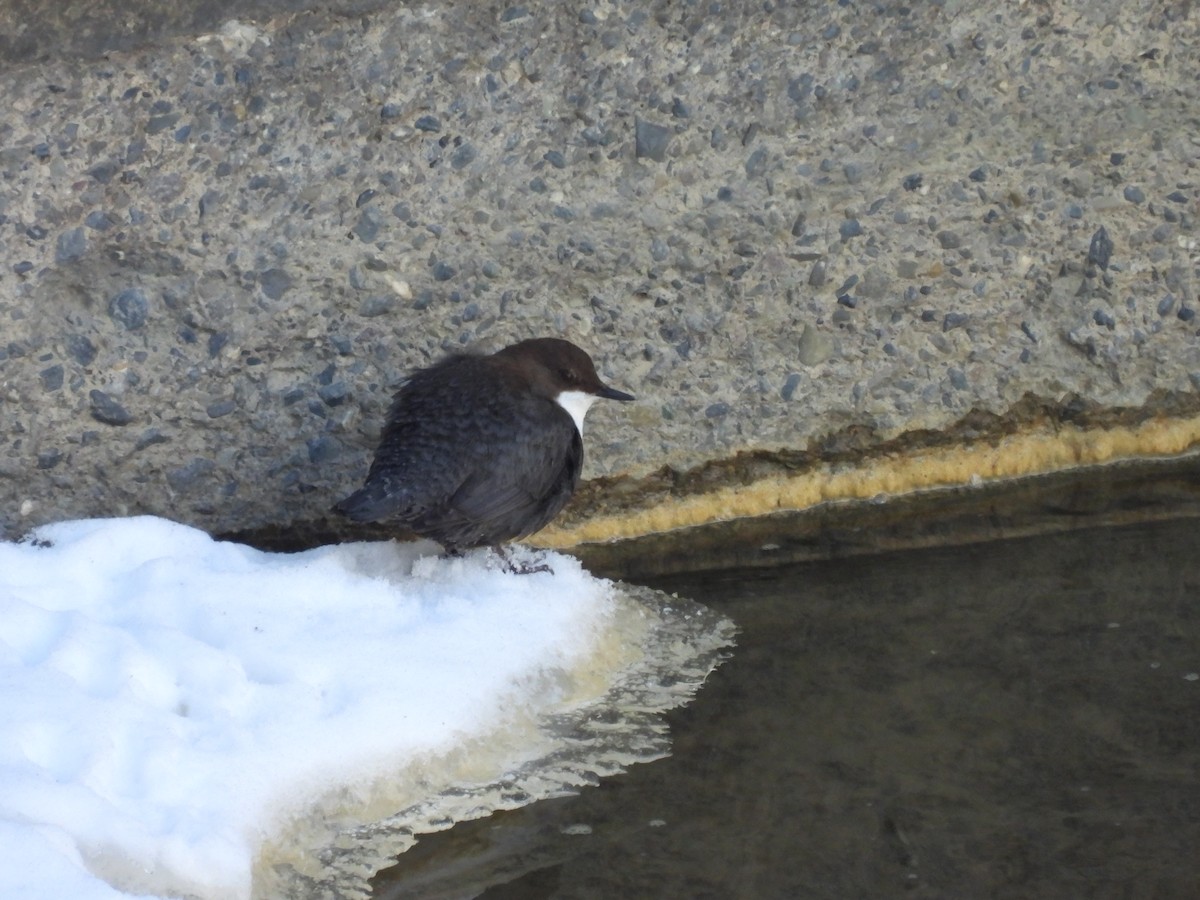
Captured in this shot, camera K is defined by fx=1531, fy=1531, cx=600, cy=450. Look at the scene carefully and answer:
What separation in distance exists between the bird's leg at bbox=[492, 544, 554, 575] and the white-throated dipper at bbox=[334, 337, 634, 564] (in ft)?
0.14

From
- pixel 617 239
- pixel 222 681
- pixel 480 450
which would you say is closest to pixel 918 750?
pixel 480 450

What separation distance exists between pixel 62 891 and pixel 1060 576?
103 inches

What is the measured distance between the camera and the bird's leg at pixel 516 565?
3789 millimetres

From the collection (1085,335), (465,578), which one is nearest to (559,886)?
(465,578)

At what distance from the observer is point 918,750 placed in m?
3.12

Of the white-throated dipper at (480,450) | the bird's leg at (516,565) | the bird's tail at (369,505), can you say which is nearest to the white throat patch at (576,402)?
the white-throated dipper at (480,450)

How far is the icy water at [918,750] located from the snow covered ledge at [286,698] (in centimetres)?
13

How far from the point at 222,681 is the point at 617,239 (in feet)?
5.65

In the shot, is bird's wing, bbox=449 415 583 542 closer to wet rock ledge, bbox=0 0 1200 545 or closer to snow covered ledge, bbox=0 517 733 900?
snow covered ledge, bbox=0 517 733 900

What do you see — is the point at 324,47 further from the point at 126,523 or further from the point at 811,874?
the point at 811,874

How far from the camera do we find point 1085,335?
4520 millimetres

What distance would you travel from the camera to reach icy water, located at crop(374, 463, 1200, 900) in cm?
271

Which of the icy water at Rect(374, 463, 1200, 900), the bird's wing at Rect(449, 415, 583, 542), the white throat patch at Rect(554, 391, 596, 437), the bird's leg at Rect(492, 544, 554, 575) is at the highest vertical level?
the white throat patch at Rect(554, 391, 596, 437)

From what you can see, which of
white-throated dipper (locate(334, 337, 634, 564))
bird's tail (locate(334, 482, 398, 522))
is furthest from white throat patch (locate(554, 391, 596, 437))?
bird's tail (locate(334, 482, 398, 522))
